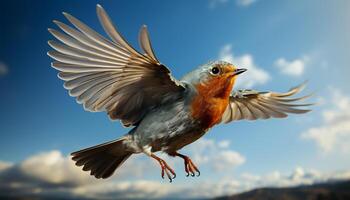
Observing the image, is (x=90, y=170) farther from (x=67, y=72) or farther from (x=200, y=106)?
(x=200, y=106)

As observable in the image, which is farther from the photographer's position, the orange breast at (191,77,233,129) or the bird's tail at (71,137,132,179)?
the bird's tail at (71,137,132,179)

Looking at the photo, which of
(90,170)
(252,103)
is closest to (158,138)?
(90,170)

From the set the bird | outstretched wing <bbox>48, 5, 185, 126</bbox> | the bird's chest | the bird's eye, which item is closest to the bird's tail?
the bird

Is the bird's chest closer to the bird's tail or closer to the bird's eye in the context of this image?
the bird's eye

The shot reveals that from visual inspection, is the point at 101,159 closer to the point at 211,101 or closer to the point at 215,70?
the point at 211,101

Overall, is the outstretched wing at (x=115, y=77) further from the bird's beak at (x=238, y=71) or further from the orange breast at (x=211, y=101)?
the bird's beak at (x=238, y=71)

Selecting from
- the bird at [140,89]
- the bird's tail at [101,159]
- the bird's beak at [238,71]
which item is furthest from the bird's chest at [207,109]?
the bird's tail at [101,159]
